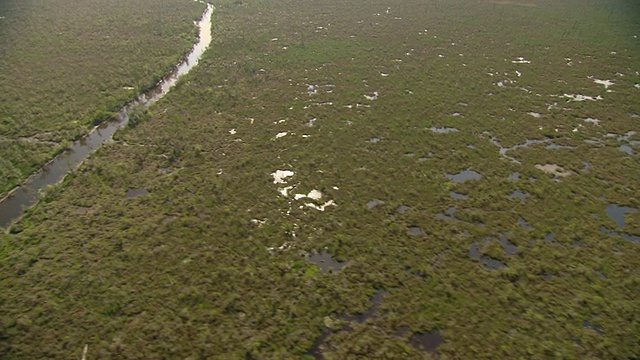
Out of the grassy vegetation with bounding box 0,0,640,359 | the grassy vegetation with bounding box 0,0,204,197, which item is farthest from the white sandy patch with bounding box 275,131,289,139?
the grassy vegetation with bounding box 0,0,204,197

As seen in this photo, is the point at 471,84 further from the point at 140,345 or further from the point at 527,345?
the point at 140,345

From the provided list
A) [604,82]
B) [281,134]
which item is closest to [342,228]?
[281,134]

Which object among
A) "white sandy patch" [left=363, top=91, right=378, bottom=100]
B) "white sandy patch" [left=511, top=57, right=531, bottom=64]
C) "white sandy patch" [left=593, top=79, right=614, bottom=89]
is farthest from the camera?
"white sandy patch" [left=511, top=57, right=531, bottom=64]

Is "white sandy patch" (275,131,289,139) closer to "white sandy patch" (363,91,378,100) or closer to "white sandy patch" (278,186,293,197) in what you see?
"white sandy patch" (278,186,293,197)

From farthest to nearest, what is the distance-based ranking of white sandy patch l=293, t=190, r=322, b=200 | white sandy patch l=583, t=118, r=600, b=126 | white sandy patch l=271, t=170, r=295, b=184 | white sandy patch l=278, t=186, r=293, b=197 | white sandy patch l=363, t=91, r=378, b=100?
white sandy patch l=363, t=91, r=378, b=100
white sandy patch l=583, t=118, r=600, b=126
white sandy patch l=271, t=170, r=295, b=184
white sandy patch l=278, t=186, r=293, b=197
white sandy patch l=293, t=190, r=322, b=200

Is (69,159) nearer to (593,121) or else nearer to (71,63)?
(71,63)

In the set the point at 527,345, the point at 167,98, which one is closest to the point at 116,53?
the point at 167,98
